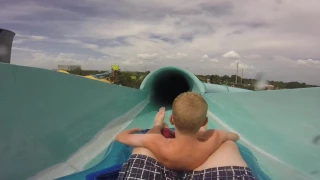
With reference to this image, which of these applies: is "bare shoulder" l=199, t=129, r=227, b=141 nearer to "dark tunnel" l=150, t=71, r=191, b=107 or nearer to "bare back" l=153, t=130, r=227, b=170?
"bare back" l=153, t=130, r=227, b=170

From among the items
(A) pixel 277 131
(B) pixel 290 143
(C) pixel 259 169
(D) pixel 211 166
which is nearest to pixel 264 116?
(A) pixel 277 131

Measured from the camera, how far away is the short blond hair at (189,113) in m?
0.89

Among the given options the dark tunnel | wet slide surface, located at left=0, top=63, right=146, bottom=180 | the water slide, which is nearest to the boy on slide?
the water slide

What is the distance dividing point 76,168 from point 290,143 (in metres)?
1.09

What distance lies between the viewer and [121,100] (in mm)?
2455

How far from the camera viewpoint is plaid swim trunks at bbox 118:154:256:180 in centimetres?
90

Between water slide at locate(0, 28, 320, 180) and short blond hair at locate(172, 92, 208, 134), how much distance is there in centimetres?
53

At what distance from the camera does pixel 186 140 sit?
3.02 feet

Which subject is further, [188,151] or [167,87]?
[167,87]

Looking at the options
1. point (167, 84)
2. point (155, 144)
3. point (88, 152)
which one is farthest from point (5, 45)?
point (167, 84)

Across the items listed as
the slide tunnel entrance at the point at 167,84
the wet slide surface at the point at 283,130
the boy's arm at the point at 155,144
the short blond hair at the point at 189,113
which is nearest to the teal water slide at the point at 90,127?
the wet slide surface at the point at 283,130

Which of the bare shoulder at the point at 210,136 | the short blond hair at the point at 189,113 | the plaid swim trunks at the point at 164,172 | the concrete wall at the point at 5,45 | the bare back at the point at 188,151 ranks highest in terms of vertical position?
the concrete wall at the point at 5,45

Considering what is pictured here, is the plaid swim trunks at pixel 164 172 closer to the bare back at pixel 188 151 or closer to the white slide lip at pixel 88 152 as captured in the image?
the bare back at pixel 188 151

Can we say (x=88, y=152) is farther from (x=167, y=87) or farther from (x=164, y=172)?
(x=167, y=87)
